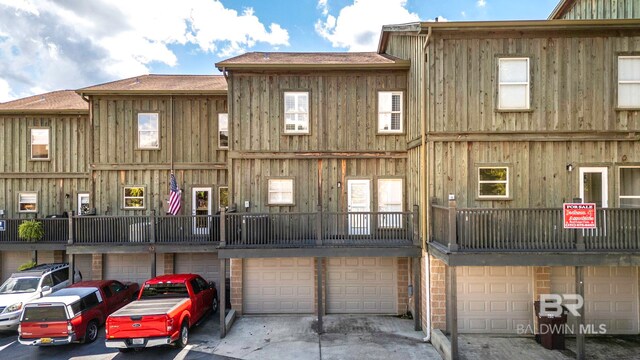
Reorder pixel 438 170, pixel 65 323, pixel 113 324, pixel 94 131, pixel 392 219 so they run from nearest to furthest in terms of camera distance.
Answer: pixel 113 324 < pixel 65 323 < pixel 438 170 < pixel 392 219 < pixel 94 131

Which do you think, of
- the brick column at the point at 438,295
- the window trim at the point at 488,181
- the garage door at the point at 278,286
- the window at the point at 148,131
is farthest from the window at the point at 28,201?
the window trim at the point at 488,181

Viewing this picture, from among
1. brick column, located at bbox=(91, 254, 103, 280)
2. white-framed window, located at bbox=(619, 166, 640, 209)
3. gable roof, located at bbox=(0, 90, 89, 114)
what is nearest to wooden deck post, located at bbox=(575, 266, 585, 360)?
white-framed window, located at bbox=(619, 166, 640, 209)

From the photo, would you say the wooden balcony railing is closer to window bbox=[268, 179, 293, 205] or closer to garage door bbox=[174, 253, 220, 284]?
window bbox=[268, 179, 293, 205]

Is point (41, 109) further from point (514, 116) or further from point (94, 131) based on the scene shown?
point (514, 116)

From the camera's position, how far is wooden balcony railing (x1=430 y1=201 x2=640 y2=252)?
335 inches

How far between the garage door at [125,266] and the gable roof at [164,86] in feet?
22.6

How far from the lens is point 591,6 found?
40.5ft

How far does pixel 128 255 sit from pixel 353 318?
32.2 ft

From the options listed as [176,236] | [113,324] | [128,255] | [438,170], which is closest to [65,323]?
[113,324]

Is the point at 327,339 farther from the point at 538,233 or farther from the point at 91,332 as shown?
the point at 91,332

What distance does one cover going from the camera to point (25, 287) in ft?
37.6

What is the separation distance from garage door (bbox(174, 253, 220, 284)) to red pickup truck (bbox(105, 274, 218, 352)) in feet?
8.22

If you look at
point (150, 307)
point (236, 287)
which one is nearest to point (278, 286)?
point (236, 287)

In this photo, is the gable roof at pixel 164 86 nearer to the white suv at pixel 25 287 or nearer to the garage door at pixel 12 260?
the white suv at pixel 25 287
